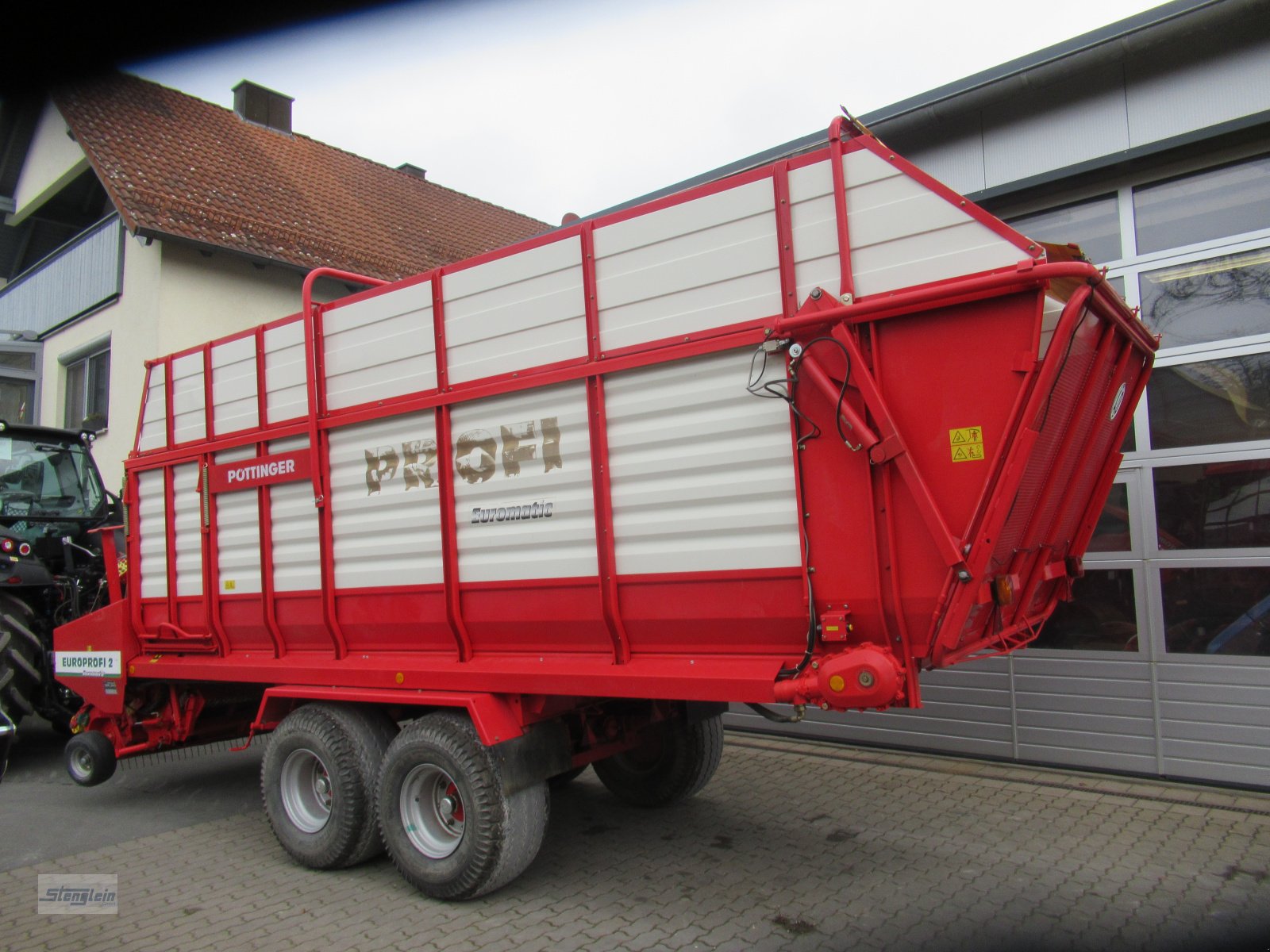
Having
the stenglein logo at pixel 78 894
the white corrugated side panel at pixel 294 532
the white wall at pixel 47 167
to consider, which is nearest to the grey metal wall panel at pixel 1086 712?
the white corrugated side panel at pixel 294 532

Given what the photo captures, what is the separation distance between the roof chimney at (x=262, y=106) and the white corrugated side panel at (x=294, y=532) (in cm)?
1344

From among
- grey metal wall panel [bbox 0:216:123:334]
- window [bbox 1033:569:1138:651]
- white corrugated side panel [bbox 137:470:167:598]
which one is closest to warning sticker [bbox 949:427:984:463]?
window [bbox 1033:569:1138:651]

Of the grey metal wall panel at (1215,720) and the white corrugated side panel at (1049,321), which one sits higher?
the white corrugated side panel at (1049,321)

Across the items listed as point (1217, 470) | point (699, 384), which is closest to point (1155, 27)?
point (1217, 470)

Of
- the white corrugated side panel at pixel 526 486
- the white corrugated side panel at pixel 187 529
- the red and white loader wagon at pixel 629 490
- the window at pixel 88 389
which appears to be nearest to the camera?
the red and white loader wagon at pixel 629 490

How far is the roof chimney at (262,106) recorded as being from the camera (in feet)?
53.2

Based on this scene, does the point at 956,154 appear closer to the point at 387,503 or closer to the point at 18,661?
the point at 387,503

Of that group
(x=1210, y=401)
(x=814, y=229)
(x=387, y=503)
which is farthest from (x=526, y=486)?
(x=1210, y=401)

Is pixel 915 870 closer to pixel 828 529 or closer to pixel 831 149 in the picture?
pixel 828 529

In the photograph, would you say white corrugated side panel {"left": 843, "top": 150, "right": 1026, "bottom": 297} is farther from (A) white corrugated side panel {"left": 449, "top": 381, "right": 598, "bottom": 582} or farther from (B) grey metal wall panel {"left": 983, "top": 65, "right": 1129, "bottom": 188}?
(B) grey metal wall panel {"left": 983, "top": 65, "right": 1129, "bottom": 188}

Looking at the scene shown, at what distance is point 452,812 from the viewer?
4316mm

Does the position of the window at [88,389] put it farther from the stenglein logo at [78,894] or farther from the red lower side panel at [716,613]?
the red lower side panel at [716,613]

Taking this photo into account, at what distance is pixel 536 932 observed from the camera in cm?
388

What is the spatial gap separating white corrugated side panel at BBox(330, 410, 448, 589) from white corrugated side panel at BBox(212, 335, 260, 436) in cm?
82
